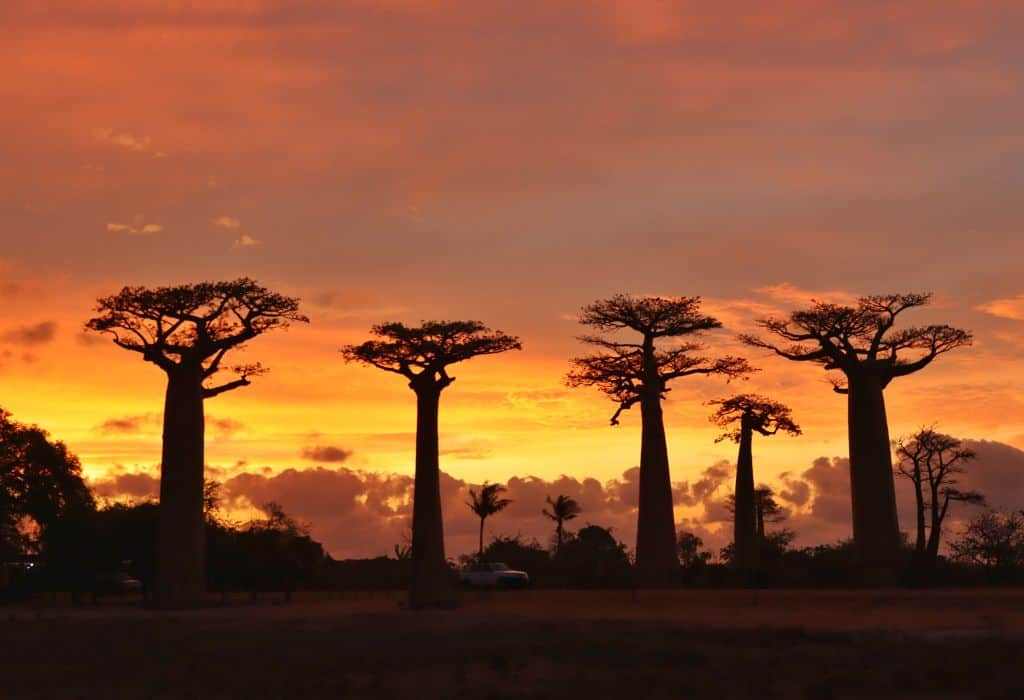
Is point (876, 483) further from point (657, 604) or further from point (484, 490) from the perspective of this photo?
point (484, 490)

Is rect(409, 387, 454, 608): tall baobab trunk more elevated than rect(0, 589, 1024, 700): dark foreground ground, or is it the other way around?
rect(409, 387, 454, 608): tall baobab trunk

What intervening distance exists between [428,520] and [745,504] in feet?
56.8

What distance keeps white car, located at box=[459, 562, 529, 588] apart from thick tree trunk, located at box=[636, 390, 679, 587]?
5.08 m

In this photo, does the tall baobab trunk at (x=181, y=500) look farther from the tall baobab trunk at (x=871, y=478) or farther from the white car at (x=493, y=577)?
the tall baobab trunk at (x=871, y=478)

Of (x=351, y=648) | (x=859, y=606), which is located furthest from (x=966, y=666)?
(x=859, y=606)

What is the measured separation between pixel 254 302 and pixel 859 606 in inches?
844

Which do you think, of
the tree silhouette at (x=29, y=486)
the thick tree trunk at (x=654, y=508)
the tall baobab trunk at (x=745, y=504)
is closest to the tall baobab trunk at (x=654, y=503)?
the thick tree trunk at (x=654, y=508)

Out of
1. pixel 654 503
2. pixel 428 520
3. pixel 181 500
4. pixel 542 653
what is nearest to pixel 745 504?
pixel 654 503

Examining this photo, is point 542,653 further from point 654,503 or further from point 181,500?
point 654,503

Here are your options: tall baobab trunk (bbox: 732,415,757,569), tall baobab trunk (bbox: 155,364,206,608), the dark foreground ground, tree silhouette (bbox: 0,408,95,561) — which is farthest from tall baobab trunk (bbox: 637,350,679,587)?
tree silhouette (bbox: 0,408,95,561)

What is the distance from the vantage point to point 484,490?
72.2m

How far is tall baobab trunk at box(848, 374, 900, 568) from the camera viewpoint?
1806 inches

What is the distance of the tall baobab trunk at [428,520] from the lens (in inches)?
1551

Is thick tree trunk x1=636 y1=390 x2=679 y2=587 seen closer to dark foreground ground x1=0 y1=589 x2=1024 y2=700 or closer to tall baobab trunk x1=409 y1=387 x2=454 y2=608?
tall baobab trunk x1=409 y1=387 x2=454 y2=608
